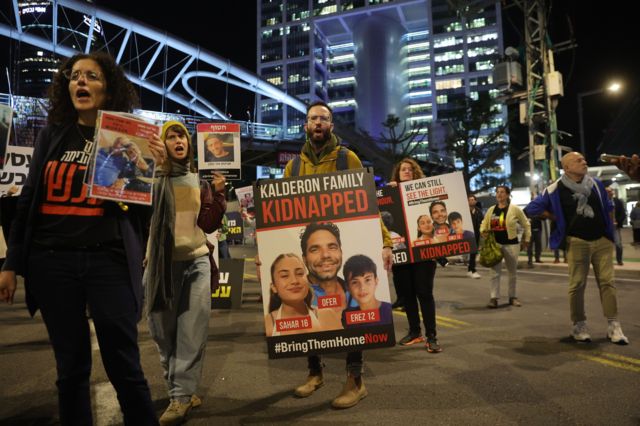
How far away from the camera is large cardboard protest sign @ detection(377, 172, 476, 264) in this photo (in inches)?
232

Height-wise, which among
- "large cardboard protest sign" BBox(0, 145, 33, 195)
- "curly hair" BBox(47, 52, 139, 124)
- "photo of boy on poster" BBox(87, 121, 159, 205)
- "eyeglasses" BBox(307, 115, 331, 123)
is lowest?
"photo of boy on poster" BBox(87, 121, 159, 205)

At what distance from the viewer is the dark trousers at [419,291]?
4.95 m

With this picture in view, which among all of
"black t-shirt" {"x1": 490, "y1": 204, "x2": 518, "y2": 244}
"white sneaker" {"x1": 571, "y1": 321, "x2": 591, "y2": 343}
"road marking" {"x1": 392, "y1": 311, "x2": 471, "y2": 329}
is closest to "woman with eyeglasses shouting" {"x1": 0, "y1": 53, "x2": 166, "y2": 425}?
"road marking" {"x1": 392, "y1": 311, "x2": 471, "y2": 329}

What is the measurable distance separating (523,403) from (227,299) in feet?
14.7

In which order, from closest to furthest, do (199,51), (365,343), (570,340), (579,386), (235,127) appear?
(365,343)
(579,386)
(570,340)
(235,127)
(199,51)

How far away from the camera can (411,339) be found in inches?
209

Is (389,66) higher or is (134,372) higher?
(389,66)

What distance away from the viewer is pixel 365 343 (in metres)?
3.23

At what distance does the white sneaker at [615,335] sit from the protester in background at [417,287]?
1.94 m

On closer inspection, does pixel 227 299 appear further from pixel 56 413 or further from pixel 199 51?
pixel 199 51

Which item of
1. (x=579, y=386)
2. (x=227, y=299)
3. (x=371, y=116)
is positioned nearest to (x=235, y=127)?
(x=227, y=299)

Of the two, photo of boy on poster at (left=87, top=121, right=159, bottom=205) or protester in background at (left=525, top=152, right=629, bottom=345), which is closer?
photo of boy on poster at (left=87, top=121, right=159, bottom=205)

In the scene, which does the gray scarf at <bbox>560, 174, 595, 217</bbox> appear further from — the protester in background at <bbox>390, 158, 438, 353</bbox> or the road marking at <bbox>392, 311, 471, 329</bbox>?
the road marking at <bbox>392, 311, 471, 329</bbox>

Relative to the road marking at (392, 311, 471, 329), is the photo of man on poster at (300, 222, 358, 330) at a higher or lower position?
higher
